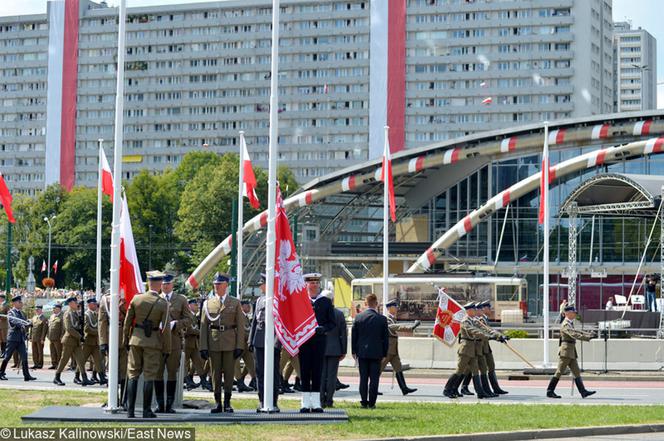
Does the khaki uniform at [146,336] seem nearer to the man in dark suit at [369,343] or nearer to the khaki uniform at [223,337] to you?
the khaki uniform at [223,337]

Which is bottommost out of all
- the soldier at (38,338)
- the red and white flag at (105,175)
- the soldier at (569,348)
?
the soldier at (38,338)

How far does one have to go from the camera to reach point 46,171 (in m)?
139

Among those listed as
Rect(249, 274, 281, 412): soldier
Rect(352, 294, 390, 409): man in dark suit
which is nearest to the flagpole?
Rect(249, 274, 281, 412): soldier

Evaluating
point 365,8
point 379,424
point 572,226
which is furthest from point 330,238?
point 379,424

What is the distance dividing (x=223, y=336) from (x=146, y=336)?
1209 millimetres

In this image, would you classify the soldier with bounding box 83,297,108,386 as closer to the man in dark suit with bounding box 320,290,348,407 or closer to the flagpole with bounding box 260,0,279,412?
the man in dark suit with bounding box 320,290,348,407

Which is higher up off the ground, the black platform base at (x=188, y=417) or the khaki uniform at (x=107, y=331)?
the khaki uniform at (x=107, y=331)

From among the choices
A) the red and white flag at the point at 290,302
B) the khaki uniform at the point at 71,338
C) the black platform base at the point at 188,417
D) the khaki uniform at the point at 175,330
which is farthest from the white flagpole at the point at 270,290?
the khaki uniform at the point at 71,338

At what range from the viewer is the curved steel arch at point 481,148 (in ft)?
215

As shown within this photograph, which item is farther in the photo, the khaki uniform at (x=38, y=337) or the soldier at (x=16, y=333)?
the khaki uniform at (x=38, y=337)

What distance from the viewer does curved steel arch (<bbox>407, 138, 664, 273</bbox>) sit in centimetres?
6397

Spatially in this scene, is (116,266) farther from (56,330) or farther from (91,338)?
(56,330)

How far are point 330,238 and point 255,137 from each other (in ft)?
163

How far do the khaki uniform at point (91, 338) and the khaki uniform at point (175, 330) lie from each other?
7.71 m
